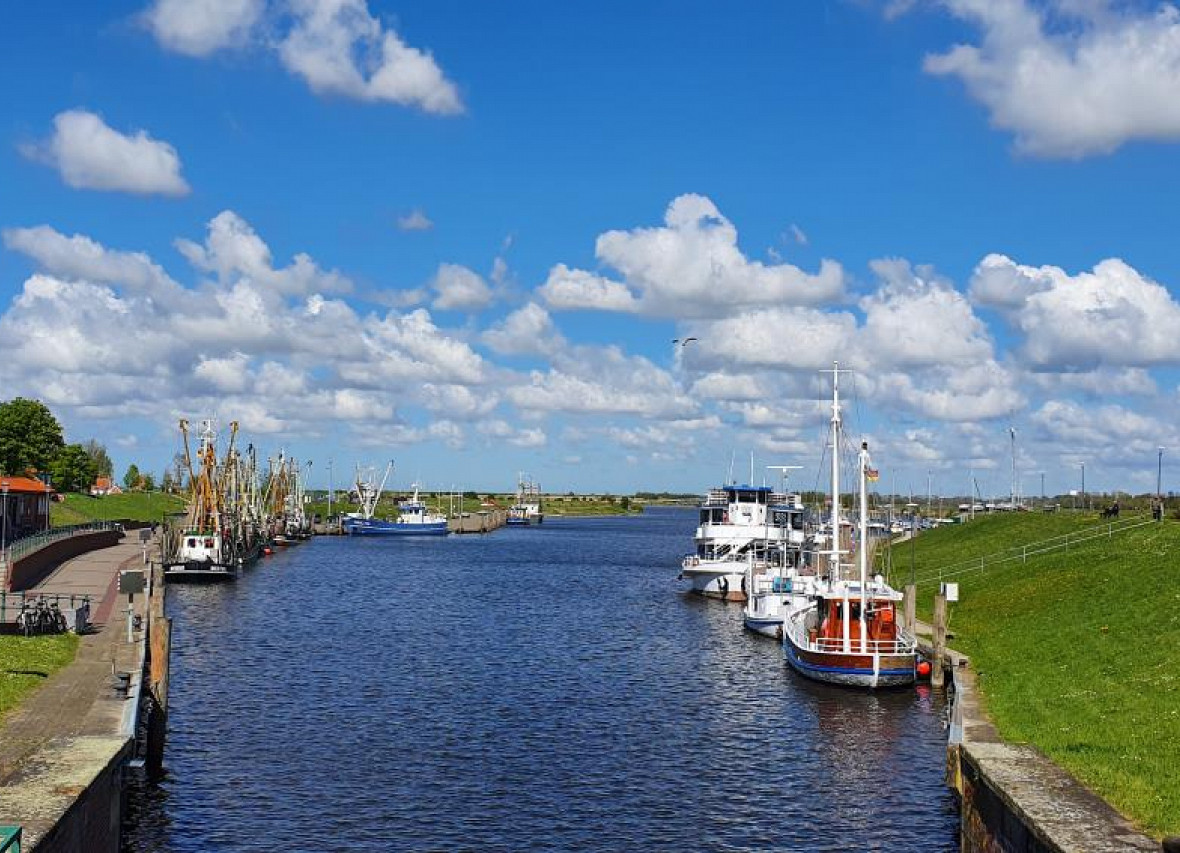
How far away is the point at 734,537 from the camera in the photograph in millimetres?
101750

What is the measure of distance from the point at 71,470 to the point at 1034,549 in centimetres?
14232

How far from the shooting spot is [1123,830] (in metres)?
21.5

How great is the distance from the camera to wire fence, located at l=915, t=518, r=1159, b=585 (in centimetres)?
7675

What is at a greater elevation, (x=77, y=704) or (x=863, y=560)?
(x=863, y=560)

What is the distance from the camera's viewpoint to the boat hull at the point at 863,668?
51062 millimetres

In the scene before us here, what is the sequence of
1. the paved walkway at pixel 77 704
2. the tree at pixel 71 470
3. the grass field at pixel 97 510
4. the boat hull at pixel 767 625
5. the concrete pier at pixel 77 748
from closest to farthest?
the concrete pier at pixel 77 748
the paved walkway at pixel 77 704
the boat hull at pixel 767 625
the grass field at pixel 97 510
the tree at pixel 71 470

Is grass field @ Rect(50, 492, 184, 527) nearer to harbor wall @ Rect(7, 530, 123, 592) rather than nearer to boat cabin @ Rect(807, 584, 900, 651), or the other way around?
harbor wall @ Rect(7, 530, 123, 592)

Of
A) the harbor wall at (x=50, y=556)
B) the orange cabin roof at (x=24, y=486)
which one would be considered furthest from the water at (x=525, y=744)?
the orange cabin roof at (x=24, y=486)

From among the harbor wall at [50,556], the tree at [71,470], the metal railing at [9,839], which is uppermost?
the tree at [71,470]

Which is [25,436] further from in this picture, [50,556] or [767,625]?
[767,625]

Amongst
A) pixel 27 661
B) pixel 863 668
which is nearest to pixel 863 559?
pixel 863 668

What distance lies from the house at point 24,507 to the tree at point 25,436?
3590cm

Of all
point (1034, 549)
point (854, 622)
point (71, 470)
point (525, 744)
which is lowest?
point (525, 744)

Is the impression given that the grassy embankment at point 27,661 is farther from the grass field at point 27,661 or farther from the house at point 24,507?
the house at point 24,507
